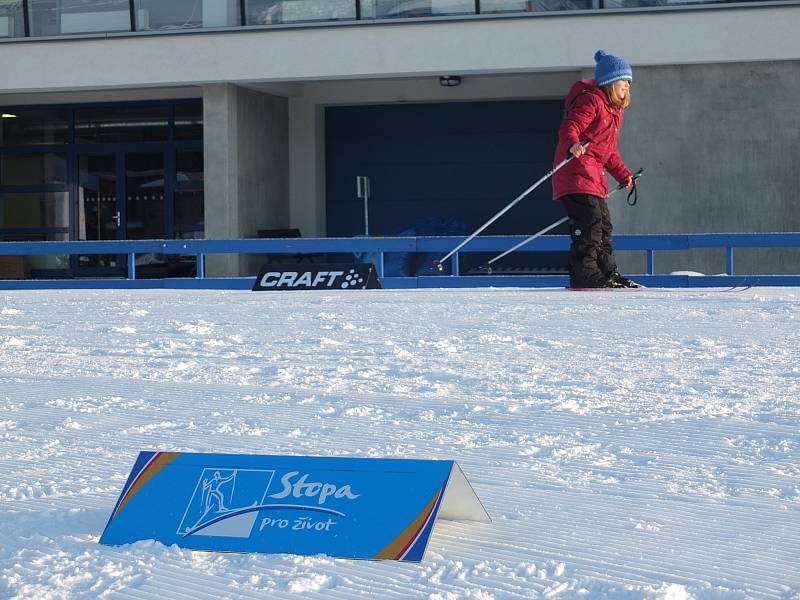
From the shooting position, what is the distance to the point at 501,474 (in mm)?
3707

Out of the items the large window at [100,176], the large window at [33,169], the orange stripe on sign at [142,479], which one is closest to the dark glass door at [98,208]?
the large window at [100,176]

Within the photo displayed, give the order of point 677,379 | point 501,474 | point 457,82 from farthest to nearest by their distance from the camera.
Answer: point 457,82 < point 677,379 < point 501,474

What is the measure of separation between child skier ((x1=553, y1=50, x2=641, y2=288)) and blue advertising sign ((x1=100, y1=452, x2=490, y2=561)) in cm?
764

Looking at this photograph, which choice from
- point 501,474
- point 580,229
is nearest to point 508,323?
point 580,229

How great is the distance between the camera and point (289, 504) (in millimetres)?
2844

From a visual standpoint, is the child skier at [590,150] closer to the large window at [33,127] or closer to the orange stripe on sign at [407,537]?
the orange stripe on sign at [407,537]

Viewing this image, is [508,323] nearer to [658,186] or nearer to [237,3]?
[658,186]

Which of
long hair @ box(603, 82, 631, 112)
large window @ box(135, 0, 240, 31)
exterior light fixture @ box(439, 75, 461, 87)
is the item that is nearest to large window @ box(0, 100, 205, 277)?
large window @ box(135, 0, 240, 31)

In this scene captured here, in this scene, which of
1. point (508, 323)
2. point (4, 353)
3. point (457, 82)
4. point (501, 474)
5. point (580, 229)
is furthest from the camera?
point (457, 82)

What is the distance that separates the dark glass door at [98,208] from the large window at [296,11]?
16.5ft

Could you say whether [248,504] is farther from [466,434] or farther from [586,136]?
[586,136]

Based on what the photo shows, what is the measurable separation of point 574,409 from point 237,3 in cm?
1620

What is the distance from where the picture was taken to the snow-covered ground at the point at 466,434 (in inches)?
107

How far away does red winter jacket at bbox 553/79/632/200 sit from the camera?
10.3 m
